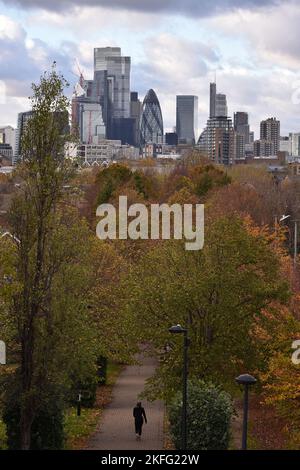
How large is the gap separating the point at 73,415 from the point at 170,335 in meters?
5.02

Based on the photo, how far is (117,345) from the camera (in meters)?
36.8

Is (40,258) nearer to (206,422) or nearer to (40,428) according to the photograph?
(40,428)

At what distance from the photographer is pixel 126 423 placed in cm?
3325

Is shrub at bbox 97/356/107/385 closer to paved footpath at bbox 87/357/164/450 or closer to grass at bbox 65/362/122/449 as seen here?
grass at bbox 65/362/122/449

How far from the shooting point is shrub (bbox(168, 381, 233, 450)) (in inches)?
1049

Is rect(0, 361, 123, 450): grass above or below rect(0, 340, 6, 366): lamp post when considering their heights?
below

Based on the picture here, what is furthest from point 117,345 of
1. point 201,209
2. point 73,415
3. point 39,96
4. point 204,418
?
point 201,209

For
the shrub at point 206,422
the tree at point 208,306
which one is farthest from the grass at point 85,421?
the shrub at point 206,422

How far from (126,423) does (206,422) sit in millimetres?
7028

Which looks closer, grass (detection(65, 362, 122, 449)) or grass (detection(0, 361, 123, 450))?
grass (detection(0, 361, 123, 450))

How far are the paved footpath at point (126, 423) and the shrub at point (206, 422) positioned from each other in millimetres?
2091

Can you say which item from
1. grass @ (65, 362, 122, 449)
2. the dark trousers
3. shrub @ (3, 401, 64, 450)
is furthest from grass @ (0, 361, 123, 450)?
the dark trousers

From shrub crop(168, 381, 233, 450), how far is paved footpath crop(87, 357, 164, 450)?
82.3 inches

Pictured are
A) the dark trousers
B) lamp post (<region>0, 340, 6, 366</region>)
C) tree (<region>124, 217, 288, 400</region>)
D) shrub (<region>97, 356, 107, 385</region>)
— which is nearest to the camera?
lamp post (<region>0, 340, 6, 366</region>)
